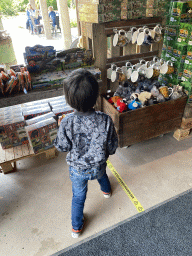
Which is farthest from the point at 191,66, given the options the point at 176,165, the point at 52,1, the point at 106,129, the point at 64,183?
the point at 52,1

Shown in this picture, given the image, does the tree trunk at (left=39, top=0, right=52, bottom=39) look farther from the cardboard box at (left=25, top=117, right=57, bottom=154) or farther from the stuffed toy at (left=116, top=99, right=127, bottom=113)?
the stuffed toy at (left=116, top=99, right=127, bottom=113)

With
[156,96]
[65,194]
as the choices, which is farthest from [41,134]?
[156,96]

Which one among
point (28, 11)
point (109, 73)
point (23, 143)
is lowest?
point (23, 143)

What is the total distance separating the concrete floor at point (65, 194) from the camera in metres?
1.71

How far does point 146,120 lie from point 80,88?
1523 mm

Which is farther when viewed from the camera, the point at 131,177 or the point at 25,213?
the point at 131,177

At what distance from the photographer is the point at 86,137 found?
52.6 inches

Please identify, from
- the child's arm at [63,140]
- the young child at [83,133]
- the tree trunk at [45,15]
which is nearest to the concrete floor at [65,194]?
the young child at [83,133]

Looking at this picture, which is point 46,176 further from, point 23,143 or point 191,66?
point 191,66

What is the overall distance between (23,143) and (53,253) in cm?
133

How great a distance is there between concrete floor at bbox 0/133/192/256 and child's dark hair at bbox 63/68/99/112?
122 centimetres

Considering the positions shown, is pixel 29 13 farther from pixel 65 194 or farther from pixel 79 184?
pixel 79 184

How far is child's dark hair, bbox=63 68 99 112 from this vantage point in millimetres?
1101

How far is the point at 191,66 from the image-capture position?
7.88ft
